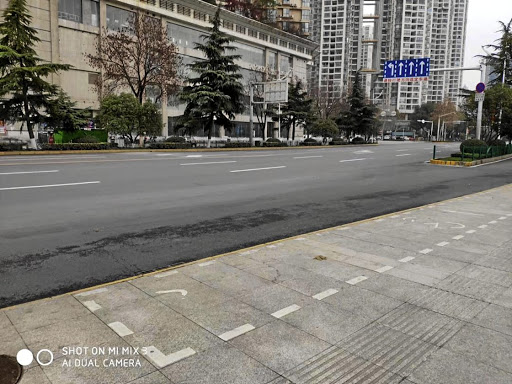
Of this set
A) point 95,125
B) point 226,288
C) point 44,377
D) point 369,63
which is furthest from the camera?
point 369,63

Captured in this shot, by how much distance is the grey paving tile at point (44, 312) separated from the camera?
142 inches

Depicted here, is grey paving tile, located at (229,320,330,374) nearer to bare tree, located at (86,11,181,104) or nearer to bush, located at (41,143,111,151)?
bush, located at (41,143,111,151)

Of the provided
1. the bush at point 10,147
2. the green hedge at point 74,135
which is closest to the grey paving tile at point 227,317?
the bush at point 10,147

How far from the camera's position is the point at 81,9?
4222 cm

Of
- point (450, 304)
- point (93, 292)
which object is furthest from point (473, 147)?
point (93, 292)

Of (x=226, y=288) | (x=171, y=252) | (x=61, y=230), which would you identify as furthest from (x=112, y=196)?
(x=226, y=288)

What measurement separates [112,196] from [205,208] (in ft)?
8.81

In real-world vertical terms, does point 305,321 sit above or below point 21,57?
below

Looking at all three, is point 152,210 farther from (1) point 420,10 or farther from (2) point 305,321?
(1) point 420,10

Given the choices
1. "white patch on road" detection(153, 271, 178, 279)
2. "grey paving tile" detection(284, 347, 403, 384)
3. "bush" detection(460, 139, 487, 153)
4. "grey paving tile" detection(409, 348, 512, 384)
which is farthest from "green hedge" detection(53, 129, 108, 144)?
"grey paving tile" detection(409, 348, 512, 384)

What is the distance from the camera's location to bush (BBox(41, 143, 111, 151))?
2855 centimetres

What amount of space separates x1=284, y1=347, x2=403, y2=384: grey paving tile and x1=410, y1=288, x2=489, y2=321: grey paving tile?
1.37 meters

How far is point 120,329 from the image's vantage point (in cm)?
355

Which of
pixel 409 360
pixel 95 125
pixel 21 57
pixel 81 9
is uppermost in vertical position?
pixel 81 9
